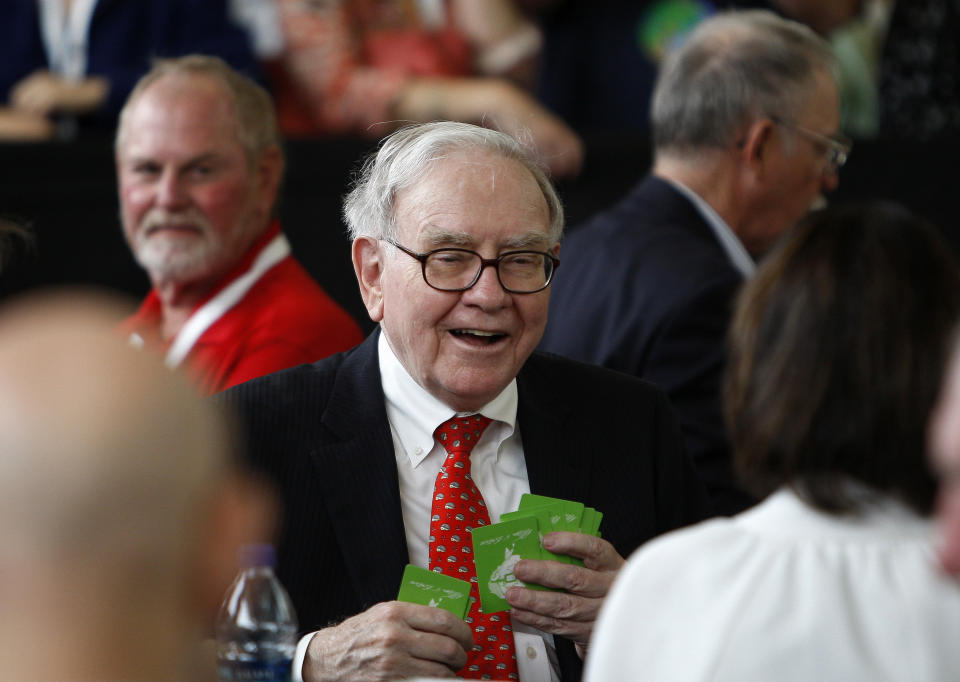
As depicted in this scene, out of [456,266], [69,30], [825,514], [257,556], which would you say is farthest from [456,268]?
[69,30]

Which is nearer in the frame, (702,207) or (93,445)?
(93,445)

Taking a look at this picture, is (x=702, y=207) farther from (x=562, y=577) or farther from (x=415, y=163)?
(x=562, y=577)

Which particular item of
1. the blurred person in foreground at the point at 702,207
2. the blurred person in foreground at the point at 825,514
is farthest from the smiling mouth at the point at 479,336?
the blurred person in foreground at the point at 825,514

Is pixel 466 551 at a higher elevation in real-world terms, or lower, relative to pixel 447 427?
lower

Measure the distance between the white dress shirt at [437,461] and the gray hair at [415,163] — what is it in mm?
242

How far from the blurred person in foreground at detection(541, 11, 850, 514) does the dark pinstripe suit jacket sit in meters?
0.47

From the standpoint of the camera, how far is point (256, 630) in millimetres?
1912

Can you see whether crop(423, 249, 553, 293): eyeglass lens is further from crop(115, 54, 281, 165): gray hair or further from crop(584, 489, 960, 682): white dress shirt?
crop(115, 54, 281, 165): gray hair

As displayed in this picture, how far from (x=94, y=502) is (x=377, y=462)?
128 centimetres

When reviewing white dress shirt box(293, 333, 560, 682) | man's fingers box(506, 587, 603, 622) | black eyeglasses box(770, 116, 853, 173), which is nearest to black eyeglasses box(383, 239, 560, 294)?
white dress shirt box(293, 333, 560, 682)

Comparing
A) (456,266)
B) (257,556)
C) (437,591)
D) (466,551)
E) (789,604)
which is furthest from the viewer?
(456,266)

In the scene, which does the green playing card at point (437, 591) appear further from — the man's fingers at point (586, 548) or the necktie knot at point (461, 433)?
the necktie knot at point (461, 433)

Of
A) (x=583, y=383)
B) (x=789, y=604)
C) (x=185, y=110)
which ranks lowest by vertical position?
(x=583, y=383)

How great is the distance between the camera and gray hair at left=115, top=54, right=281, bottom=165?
360 centimetres
